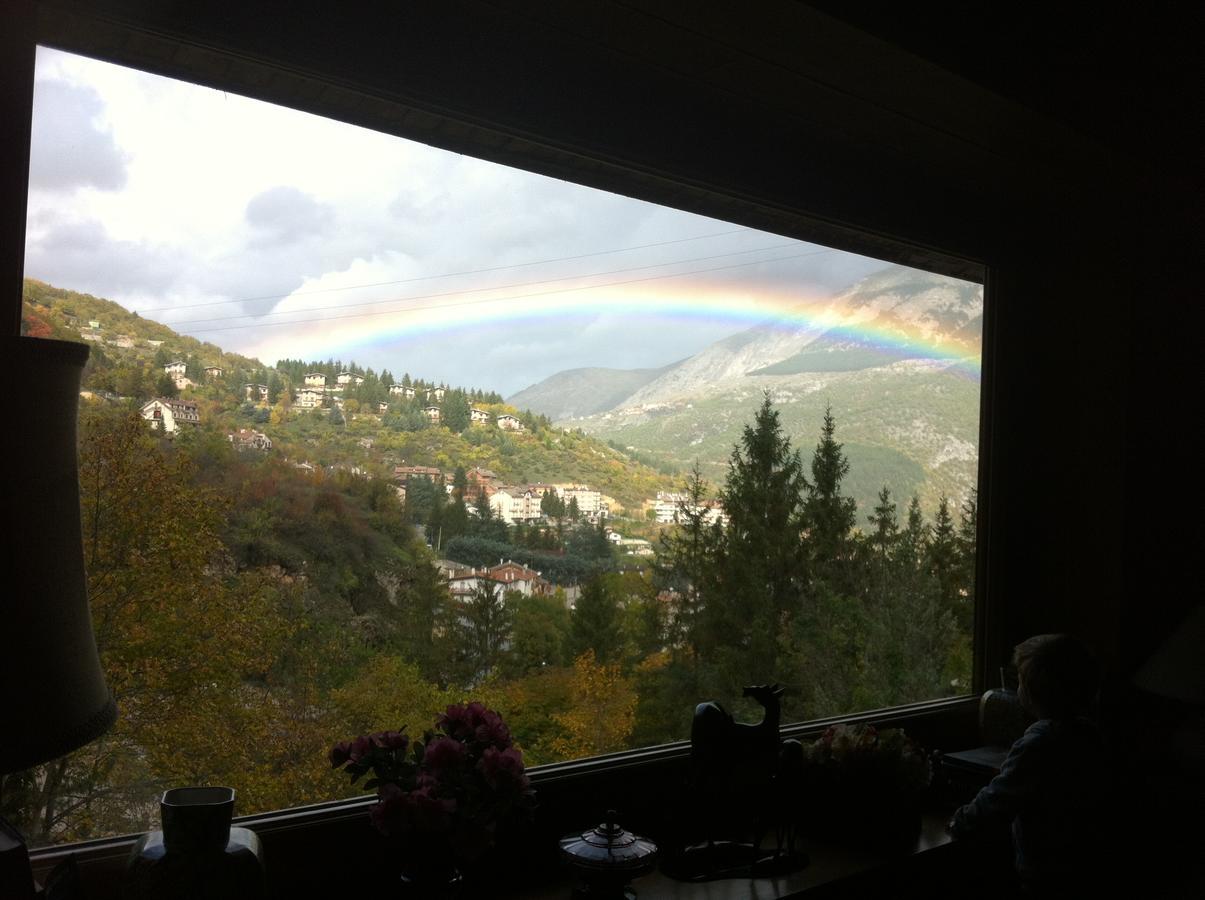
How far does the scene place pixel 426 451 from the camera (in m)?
1.83

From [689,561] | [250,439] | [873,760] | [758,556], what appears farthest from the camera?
[758,556]

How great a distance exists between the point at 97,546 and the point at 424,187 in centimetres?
89

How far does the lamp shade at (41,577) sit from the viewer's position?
2.35 ft

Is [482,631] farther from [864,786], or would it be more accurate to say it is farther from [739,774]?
[864,786]

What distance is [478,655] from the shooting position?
1853mm

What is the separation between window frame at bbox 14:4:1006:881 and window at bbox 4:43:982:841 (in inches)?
1.5

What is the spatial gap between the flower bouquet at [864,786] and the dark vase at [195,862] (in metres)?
1.34

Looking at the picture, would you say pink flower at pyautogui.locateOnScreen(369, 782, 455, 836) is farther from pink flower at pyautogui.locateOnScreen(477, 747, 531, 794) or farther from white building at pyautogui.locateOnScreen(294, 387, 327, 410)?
white building at pyautogui.locateOnScreen(294, 387, 327, 410)

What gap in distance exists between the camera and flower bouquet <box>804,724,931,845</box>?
2.04 m

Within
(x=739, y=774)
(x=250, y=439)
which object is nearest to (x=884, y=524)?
(x=739, y=774)

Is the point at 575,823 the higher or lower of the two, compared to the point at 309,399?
lower

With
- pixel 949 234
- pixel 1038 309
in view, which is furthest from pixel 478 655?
pixel 1038 309

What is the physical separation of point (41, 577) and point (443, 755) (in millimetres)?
795

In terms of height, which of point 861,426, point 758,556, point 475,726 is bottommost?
point 475,726
